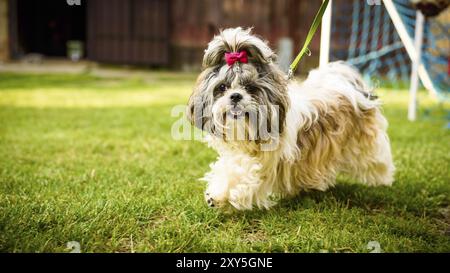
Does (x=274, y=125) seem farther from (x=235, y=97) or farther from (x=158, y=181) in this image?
(x=158, y=181)

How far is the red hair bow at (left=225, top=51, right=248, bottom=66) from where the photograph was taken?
2.54m

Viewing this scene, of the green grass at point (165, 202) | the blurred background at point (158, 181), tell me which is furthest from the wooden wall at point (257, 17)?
the green grass at point (165, 202)

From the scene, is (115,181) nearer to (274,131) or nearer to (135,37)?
(274,131)

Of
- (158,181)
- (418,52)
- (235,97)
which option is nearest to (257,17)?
(418,52)

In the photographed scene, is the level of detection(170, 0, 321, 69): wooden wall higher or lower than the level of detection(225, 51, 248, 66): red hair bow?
higher

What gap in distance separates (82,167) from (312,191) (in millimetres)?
1972

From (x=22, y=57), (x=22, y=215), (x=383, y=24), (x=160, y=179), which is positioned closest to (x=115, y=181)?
(x=160, y=179)

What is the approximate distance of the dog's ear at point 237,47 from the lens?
2.56 metres

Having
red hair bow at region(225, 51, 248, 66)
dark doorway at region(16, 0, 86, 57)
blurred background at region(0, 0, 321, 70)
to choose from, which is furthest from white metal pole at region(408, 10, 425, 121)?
dark doorway at region(16, 0, 86, 57)

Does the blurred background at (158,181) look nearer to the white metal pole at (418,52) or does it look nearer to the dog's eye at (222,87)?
the white metal pole at (418,52)

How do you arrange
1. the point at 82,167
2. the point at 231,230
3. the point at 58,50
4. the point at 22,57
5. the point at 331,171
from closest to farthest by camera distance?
the point at 231,230 < the point at 331,171 < the point at 82,167 < the point at 22,57 < the point at 58,50

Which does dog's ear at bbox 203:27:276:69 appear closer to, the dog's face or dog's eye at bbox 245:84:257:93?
the dog's face

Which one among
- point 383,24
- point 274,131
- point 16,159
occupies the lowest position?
point 16,159

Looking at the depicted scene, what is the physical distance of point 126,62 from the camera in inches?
580
